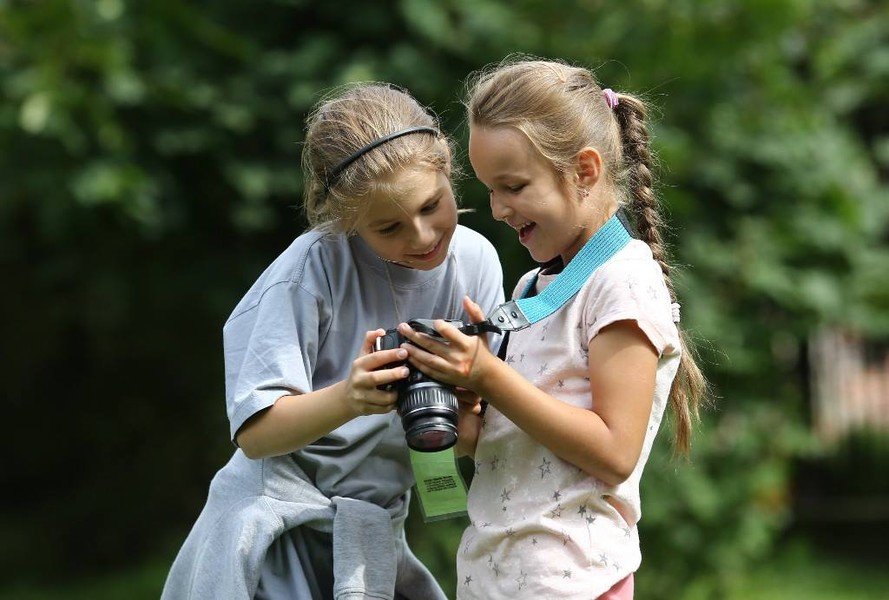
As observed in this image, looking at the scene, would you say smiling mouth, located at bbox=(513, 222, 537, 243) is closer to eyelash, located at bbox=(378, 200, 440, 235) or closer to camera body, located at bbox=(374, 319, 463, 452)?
eyelash, located at bbox=(378, 200, 440, 235)

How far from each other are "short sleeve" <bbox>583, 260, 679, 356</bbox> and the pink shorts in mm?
431

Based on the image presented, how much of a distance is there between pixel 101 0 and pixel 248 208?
1.08 meters

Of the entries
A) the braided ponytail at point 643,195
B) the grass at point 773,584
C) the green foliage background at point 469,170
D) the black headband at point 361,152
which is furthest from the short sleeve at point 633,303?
the grass at point 773,584

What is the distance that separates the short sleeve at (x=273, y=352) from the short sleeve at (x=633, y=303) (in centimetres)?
55

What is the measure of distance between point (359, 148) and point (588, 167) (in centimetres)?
44

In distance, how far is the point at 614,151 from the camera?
2.49 meters

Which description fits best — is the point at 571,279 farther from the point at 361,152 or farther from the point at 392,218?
the point at 361,152

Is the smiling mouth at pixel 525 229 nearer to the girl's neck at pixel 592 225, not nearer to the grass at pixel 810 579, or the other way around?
the girl's neck at pixel 592 225

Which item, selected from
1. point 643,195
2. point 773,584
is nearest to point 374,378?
point 643,195

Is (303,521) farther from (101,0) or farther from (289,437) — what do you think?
(101,0)

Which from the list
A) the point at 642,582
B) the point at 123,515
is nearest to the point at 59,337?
the point at 123,515

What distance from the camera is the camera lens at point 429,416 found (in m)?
2.16

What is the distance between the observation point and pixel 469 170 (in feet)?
16.5

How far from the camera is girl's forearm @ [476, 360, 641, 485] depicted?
2.20 meters
